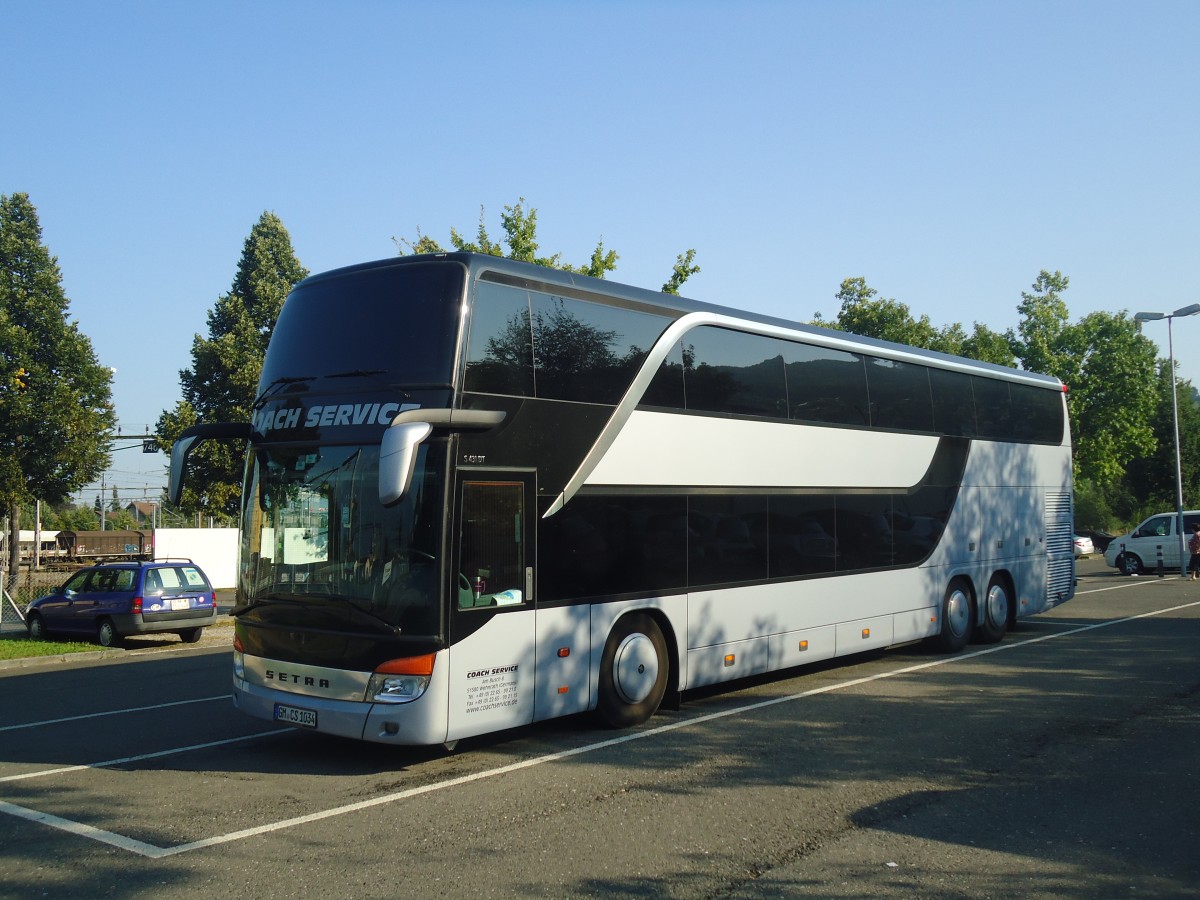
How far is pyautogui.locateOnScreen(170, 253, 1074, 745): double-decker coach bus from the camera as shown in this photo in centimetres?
788

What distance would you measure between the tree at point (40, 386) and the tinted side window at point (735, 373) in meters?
15.4

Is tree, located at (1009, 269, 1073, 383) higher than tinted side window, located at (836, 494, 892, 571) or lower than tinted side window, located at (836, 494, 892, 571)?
higher

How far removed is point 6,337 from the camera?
30.4m

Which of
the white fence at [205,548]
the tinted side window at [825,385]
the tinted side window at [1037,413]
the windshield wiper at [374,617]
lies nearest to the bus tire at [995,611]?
the tinted side window at [1037,413]

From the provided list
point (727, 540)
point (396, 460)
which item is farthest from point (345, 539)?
point (727, 540)

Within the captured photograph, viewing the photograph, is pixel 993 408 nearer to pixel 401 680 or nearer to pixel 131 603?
pixel 401 680

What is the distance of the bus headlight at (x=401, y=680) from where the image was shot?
7.70 m

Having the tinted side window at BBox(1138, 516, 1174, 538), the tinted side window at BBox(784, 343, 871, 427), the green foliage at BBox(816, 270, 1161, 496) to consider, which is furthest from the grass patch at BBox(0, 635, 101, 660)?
the green foliage at BBox(816, 270, 1161, 496)

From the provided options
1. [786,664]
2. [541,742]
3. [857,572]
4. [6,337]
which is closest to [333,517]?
[541,742]

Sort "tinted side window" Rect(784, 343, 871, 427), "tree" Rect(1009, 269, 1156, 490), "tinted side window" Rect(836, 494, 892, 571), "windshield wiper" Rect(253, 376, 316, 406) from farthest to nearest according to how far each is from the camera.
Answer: "tree" Rect(1009, 269, 1156, 490) → "tinted side window" Rect(836, 494, 892, 571) → "tinted side window" Rect(784, 343, 871, 427) → "windshield wiper" Rect(253, 376, 316, 406)

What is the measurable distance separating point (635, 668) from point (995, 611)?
27.5 ft

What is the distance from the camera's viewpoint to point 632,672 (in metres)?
9.56

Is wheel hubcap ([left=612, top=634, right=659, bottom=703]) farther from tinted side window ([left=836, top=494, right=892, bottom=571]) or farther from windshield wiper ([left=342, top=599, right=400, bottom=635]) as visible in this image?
tinted side window ([left=836, top=494, right=892, bottom=571])

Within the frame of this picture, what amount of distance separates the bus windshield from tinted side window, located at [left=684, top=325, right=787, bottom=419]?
139 inches
